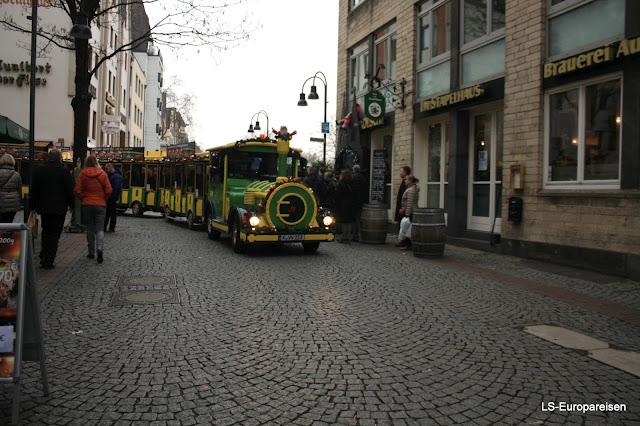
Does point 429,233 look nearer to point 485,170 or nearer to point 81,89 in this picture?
point 485,170

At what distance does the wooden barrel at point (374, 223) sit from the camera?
12.7 metres

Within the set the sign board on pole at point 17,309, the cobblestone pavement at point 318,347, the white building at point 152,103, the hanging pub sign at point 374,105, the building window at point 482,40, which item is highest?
the white building at point 152,103

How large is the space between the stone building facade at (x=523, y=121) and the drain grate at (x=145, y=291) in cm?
710

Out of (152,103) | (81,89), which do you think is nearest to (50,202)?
(81,89)

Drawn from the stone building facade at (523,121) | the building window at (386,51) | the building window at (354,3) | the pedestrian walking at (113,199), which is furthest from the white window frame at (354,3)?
the pedestrian walking at (113,199)

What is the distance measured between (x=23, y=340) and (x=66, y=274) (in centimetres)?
477

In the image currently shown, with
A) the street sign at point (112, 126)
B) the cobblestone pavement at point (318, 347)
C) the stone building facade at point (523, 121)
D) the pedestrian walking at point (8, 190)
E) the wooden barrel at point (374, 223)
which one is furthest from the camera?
the street sign at point (112, 126)

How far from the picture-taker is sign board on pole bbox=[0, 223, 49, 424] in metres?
3.16

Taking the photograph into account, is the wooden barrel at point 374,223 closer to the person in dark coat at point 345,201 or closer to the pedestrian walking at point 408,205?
the person in dark coat at point 345,201

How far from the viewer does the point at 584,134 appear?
9531 mm

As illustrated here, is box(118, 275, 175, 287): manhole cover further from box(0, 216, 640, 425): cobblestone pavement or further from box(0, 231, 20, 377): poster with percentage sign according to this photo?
box(0, 231, 20, 377): poster with percentage sign

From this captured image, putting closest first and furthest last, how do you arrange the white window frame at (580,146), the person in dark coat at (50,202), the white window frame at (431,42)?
the person in dark coat at (50,202), the white window frame at (580,146), the white window frame at (431,42)

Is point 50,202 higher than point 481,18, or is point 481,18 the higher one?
point 481,18

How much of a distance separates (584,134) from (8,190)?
1010cm
